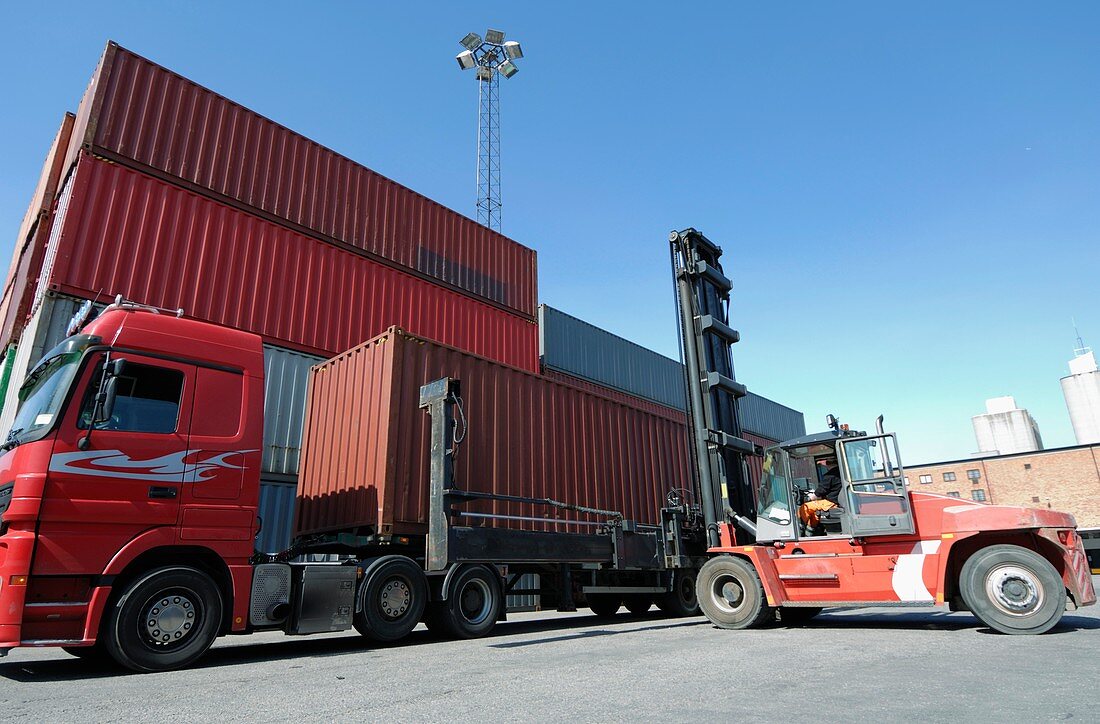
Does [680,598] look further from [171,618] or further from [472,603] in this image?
[171,618]

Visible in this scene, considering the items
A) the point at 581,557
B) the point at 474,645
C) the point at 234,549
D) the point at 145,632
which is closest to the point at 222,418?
the point at 234,549

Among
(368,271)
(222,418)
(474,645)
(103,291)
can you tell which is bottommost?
(474,645)

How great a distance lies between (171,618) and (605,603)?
6637 mm

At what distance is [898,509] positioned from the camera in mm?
7344

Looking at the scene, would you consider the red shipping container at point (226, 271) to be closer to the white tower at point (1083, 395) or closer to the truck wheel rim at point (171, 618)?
the truck wheel rim at point (171, 618)

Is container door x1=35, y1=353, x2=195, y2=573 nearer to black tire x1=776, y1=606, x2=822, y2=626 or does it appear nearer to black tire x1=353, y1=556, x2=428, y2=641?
black tire x1=353, y1=556, x2=428, y2=641

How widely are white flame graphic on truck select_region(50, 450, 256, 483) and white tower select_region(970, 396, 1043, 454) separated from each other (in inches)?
2854

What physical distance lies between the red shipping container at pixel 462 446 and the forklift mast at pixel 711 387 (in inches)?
61.5

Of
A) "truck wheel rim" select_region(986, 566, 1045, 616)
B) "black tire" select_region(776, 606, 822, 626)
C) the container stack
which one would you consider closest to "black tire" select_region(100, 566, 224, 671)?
the container stack

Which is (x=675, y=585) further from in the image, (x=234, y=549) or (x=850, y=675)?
(x=234, y=549)

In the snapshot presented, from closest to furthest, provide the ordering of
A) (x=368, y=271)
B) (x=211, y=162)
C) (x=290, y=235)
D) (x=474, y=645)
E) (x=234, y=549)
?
(x=234, y=549), (x=474, y=645), (x=211, y=162), (x=290, y=235), (x=368, y=271)

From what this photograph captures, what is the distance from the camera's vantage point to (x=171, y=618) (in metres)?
5.57

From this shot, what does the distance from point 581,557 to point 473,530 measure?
6.63ft

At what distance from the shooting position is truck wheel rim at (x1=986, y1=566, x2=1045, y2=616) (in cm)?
673
